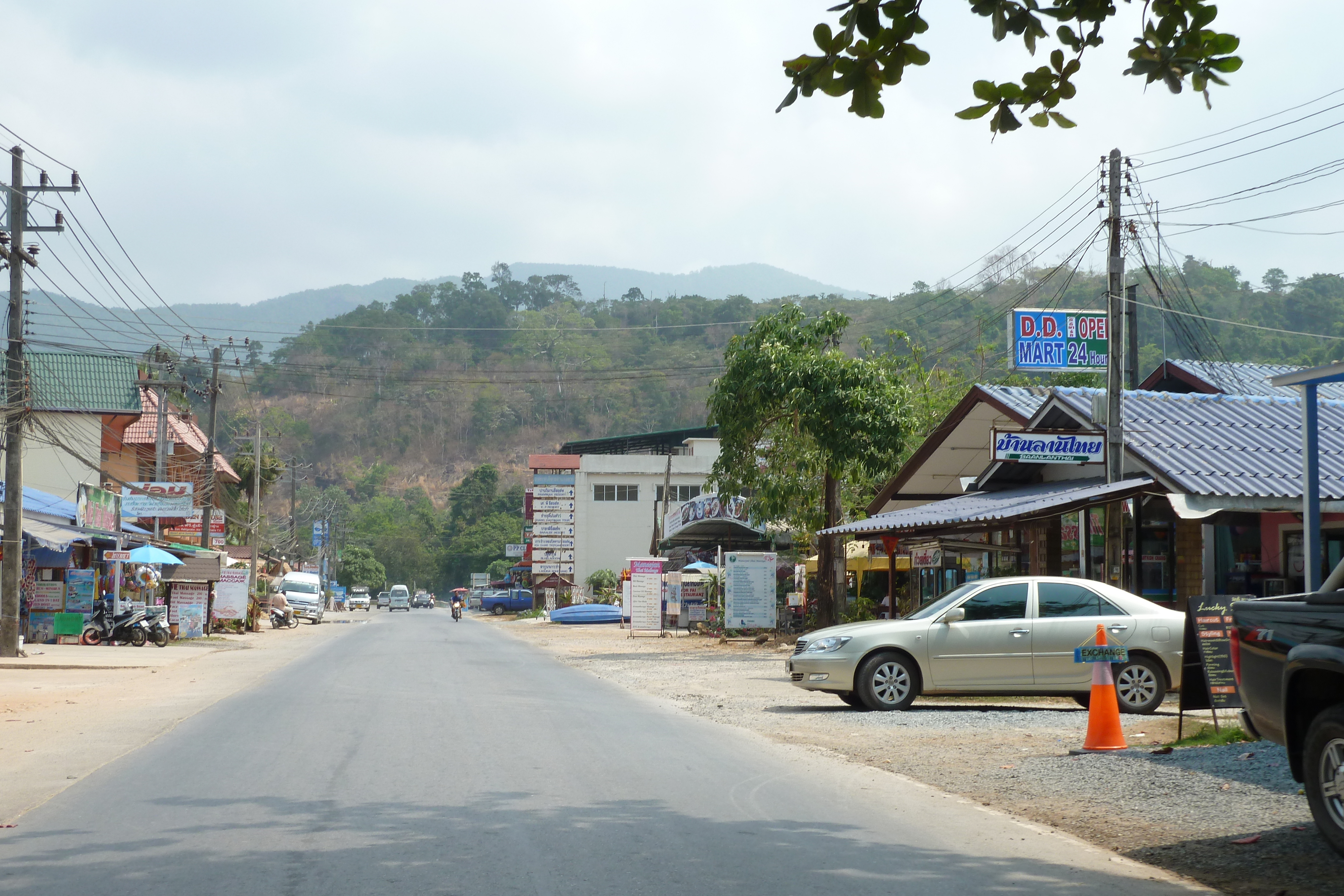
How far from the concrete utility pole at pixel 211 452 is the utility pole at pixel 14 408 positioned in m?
14.9

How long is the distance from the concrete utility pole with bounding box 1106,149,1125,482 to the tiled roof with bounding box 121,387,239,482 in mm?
38751

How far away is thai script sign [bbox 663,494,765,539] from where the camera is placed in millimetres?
39312

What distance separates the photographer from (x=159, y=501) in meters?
32.5

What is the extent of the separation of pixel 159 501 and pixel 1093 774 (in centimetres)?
2840

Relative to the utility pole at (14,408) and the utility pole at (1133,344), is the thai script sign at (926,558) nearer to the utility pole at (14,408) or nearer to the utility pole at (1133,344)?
the utility pole at (1133,344)

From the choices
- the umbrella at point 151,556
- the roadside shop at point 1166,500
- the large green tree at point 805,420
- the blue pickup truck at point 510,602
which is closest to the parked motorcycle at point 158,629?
the umbrella at point 151,556

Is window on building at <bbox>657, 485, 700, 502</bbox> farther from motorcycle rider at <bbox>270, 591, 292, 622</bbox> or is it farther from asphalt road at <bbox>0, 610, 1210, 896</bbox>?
asphalt road at <bbox>0, 610, 1210, 896</bbox>

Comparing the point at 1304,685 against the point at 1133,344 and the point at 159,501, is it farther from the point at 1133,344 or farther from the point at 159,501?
the point at 159,501

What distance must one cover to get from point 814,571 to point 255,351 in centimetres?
4209

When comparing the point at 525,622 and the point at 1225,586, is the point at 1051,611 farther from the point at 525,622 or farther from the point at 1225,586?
the point at 525,622

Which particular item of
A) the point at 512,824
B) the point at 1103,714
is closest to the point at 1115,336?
the point at 1103,714

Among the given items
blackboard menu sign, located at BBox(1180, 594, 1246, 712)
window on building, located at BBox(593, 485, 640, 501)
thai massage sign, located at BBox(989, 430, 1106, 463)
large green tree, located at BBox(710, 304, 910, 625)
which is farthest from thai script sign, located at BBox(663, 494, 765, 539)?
window on building, located at BBox(593, 485, 640, 501)

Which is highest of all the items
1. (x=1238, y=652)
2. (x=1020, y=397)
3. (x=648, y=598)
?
(x=1020, y=397)

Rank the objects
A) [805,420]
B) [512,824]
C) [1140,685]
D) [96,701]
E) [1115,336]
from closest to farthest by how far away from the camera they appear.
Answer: [512,824] → [1140,685] → [96,701] → [1115,336] → [805,420]
